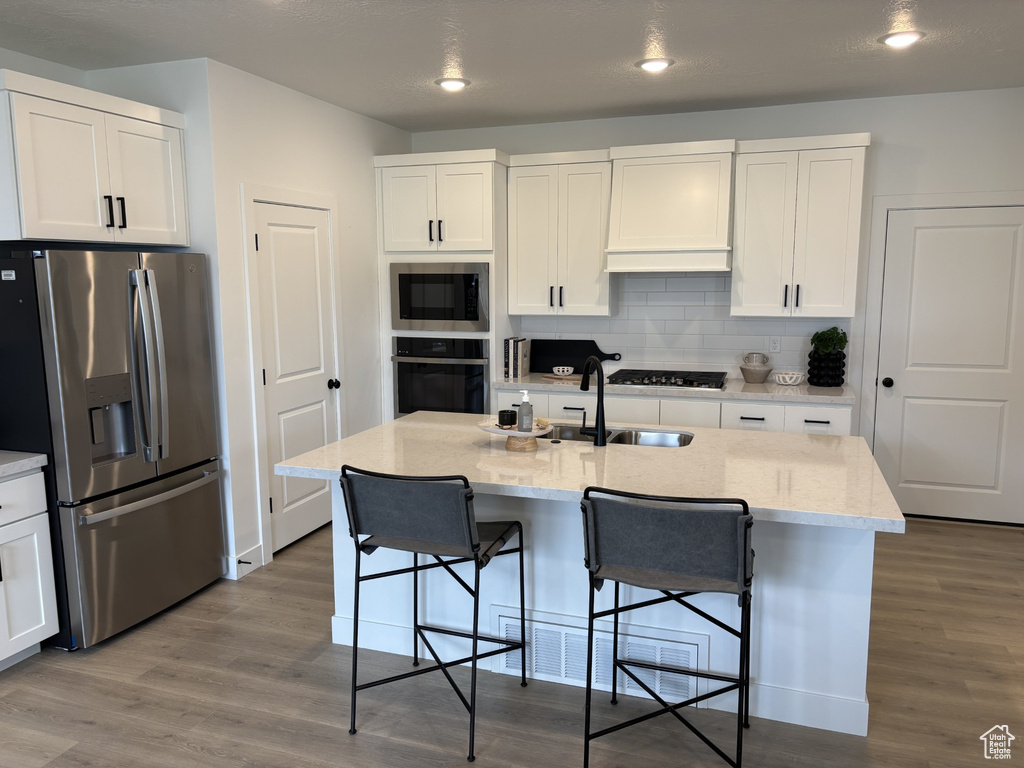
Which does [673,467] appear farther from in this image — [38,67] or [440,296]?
[38,67]

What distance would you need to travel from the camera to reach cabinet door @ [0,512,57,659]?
9.36ft

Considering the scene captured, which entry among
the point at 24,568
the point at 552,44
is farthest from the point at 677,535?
the point at 24,568

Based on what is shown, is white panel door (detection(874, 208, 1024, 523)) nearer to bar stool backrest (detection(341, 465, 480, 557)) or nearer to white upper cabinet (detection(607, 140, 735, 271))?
white upper cabinet (detection(607, 140, 735, 271))

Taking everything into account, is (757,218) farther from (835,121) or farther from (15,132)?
(15,132)

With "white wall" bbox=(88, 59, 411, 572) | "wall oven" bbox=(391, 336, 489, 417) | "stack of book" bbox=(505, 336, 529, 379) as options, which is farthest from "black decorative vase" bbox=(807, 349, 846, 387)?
"white wall" bbox=(88, 59, 411, 572)

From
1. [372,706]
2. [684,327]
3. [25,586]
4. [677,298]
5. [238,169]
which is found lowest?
[372,706]

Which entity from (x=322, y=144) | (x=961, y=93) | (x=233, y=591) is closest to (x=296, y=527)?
(x=233, y=591)

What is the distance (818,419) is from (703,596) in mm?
2001

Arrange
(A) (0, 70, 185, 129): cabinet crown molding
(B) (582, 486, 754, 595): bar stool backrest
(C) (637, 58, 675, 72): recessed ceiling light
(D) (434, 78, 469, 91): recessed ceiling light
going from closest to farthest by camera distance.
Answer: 1. (B) (582, 486, 754, 595): bar stool backrest
2. (A) (0, 70, 185, 129): cabinet crown molding
3. (C) (637, 58, 675, 72): recessed ceiling light
4. (D) (434, 78, 469, 91): recessed ceiling light

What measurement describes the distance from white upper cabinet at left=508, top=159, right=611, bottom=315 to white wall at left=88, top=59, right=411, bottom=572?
1144 millimetres

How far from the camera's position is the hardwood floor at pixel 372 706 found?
7.89ft

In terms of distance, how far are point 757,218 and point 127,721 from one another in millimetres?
4026

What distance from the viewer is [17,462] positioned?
9.40ft

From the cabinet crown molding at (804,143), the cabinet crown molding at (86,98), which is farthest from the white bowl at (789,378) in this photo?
the cabinet crown molding at (86,98)
